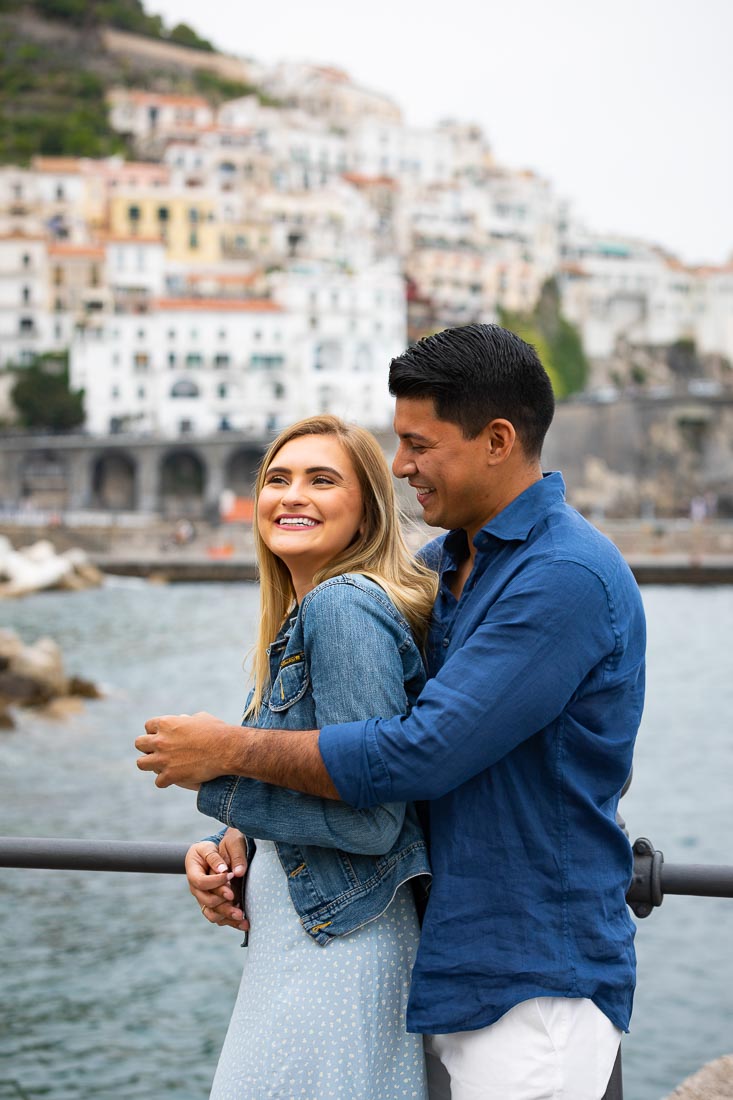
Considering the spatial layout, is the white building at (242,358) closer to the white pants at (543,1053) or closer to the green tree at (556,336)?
the green tree at (556,336)

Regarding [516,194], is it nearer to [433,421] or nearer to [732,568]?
[732,568]

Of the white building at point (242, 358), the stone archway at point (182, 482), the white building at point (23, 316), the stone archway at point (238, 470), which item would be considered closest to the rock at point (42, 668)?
the stone archway at point (238, 470)

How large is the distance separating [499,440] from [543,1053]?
73 centimetres

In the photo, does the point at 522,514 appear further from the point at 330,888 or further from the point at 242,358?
the point at 242,358

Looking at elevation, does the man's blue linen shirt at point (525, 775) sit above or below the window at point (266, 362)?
above

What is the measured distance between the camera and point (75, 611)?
103ft

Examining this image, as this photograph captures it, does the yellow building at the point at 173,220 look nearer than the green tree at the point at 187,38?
Yes

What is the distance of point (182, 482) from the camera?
5028cm

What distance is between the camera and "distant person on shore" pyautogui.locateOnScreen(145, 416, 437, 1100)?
1.56 meters

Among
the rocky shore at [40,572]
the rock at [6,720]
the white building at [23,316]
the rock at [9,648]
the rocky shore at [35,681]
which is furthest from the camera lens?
the white building at [23,316]

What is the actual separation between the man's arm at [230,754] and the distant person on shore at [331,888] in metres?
0.04

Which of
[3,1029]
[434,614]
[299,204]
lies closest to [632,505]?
[299,204]

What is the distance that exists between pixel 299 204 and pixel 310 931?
2520 inches

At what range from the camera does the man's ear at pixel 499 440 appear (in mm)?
1586
